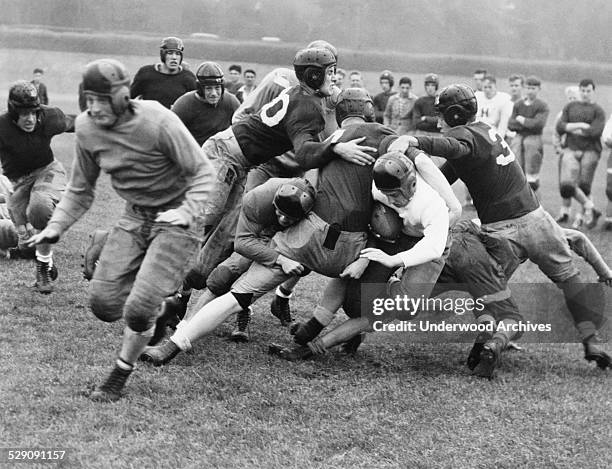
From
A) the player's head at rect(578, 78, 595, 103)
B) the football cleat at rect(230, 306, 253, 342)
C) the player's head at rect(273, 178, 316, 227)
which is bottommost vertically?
the player's head at rect(578, 78, 595, 103)

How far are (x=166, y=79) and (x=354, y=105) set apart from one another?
494cm

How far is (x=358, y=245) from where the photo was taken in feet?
18.1

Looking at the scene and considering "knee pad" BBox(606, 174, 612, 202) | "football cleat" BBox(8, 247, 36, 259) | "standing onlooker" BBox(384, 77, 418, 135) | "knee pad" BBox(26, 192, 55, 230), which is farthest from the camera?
"standing onlooker" BBox(384, 77, 418, 135)

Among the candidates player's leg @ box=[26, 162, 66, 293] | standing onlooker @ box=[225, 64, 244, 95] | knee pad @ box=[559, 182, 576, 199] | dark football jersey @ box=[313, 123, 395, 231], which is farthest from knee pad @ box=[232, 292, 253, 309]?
standing onlooker @ box=[225, 64, 244, 95]

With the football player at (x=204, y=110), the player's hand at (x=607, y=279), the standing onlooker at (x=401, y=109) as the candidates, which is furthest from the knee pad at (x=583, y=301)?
the standing onlooker at (x=401, y=109)

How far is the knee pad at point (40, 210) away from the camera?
7.24 meters

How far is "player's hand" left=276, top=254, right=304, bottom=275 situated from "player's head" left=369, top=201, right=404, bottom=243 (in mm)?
533

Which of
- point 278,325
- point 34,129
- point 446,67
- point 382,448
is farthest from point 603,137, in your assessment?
point 446,67

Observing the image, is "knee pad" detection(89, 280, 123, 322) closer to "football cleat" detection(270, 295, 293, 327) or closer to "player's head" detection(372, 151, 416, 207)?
"player's head" detection(372, 151, 416, 207)

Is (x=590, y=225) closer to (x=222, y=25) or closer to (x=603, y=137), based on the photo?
(x=603, y=137)

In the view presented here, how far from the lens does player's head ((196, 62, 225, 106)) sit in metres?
7.55

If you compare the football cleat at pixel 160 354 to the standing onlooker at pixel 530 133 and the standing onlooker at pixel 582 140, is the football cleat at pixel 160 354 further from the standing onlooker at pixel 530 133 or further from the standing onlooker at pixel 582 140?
the standing onlooker at pixel 530 133

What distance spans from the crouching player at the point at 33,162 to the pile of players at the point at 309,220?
1.59m

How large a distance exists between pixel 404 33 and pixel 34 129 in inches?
667
